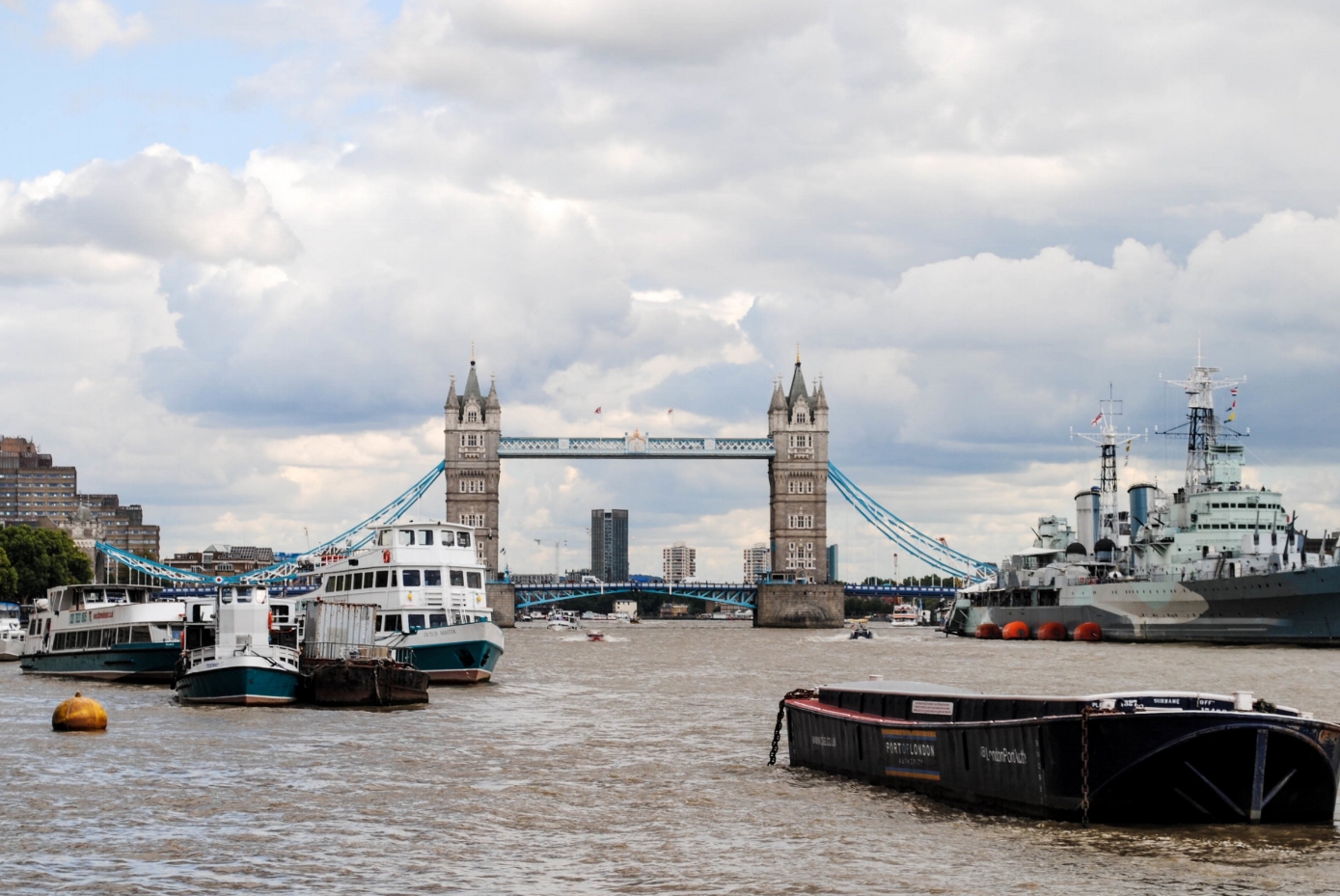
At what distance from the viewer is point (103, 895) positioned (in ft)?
56.9

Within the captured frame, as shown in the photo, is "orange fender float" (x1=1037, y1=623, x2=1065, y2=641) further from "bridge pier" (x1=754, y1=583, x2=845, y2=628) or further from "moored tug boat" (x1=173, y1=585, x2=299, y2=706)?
"moored tug boat" (x1=173, y1=585, x2=299, y2=706)

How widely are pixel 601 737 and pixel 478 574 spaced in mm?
18860

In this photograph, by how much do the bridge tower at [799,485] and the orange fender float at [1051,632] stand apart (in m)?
68.3

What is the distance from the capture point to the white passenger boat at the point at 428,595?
4694 centimetres

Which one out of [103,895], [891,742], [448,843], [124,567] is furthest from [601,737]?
[124,567]

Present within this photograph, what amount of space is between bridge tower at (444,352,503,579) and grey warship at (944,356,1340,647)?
236 ft

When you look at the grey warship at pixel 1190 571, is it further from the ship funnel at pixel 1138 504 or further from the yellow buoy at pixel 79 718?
the yellow buoy at pixel 79 718

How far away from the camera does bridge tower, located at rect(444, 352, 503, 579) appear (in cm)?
16925

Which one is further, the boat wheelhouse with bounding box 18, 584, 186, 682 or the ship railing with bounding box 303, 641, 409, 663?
the boat wheelhouse with bounding box 18, 584, 186, 682

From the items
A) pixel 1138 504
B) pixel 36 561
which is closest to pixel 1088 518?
pixel 1138 504

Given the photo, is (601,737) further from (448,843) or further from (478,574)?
(478,574)

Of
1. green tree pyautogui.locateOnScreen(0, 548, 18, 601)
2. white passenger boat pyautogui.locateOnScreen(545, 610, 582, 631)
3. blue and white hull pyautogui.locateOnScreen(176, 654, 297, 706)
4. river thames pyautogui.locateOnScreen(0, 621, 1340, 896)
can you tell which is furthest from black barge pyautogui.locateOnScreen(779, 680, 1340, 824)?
white passenger boat pyautogui.locateOnScreen(545, 610, 582, 631)

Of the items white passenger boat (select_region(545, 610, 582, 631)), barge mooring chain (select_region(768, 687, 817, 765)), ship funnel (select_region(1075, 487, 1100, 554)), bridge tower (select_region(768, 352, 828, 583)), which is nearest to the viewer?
barge mooring chain (select_region(768, 687, 817, 765))

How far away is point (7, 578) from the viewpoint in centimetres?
12219
